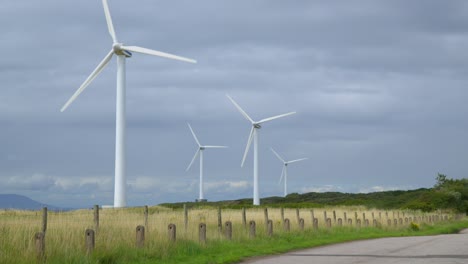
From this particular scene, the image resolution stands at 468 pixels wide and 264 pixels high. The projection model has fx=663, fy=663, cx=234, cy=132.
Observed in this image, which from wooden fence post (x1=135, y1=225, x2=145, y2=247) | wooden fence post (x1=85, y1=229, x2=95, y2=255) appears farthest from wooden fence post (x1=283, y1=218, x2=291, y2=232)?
wooden fence post (x1=85, y1=229, x2=95, y2=255)

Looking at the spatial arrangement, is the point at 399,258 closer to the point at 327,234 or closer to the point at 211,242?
the point at 211,242

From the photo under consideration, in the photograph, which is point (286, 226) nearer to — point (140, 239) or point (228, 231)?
point (228, 231)

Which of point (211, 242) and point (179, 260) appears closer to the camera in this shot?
point (179, 260)

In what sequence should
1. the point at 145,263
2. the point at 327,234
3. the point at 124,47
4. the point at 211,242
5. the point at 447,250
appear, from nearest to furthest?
the point at 145,263
the point at 447,250
the point at 211,242
the point at 327,234
the point at 124,47

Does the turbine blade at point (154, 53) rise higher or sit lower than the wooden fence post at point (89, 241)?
higher

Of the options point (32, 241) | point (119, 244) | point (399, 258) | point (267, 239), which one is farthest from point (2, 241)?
point (267, 239)

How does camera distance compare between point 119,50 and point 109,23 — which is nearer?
point 119,50

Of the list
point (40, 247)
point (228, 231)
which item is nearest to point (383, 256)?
point (228, 231)

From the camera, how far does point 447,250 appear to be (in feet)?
71.2

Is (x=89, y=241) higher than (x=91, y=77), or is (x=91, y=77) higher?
(x=91, y=77)

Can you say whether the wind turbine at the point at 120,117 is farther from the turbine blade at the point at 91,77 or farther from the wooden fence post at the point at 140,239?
the wooden fence post at the point at 140,239

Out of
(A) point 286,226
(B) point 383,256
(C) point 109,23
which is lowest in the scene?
(B) point 383,256

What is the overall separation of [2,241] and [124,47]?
3908cm

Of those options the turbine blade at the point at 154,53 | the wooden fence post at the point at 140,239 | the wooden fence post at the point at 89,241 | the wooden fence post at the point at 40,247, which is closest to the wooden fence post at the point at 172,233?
the wooden fence post at the point at 140,239
